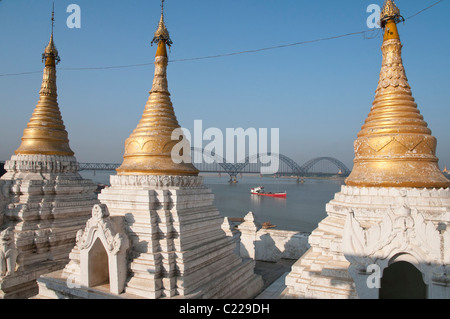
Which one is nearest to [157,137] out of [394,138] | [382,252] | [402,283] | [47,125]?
[47,125]

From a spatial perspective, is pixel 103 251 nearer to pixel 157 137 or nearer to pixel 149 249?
pixel 149 249

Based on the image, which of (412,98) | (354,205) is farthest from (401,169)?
(412,98)

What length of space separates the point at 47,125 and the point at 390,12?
1219 cm

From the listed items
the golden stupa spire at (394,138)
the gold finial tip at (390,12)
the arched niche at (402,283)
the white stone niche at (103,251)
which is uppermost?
the gold finial tip at (390,12)

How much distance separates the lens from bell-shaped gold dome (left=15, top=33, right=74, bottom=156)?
1223cm

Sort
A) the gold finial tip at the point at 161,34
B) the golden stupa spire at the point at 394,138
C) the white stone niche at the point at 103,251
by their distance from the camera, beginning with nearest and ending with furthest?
the golden stupa spire at the point at 394,138 → the white stone niche at the point at 103,251 → the gold finial tip at the point at 161,34

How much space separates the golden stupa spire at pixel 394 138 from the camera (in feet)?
23.8

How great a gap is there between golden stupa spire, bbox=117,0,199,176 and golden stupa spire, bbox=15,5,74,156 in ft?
14.6

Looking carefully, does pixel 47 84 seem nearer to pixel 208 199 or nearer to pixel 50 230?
pixel 50 230

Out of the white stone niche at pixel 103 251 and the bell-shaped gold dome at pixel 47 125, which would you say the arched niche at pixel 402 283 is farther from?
the bell-shaped gold dome at pixel 47 125

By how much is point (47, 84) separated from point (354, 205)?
40.5 feet

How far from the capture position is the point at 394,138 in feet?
24.4

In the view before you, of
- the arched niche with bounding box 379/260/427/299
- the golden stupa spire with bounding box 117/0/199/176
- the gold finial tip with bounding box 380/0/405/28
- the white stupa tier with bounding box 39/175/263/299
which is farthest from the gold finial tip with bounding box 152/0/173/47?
the arched niche with bounding box 379/260/427/299

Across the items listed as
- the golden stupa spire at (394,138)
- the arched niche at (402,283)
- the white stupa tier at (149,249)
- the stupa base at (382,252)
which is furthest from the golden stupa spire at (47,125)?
the arched niche at (402,283)
